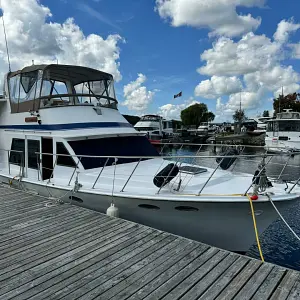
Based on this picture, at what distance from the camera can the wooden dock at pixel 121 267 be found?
3.28 meters

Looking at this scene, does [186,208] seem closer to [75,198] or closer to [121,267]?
[121,267]

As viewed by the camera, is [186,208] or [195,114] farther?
[195,114]

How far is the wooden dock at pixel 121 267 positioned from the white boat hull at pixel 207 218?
1.60 feet

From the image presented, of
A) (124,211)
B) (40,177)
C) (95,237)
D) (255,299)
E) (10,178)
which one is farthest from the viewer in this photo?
(10,178)

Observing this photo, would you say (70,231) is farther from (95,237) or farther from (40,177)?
(40,177)

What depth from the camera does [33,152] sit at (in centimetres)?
766

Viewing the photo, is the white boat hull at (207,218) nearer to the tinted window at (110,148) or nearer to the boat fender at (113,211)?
the boat fender at (113,211)

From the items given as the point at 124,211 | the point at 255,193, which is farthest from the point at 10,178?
the point at 255,193

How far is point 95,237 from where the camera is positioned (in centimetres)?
476

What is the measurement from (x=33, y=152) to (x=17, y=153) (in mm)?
907

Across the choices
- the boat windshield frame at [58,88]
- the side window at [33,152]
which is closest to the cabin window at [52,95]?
the boat windshield frame at [58,88]

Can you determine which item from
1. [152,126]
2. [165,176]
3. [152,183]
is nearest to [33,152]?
[152,183]

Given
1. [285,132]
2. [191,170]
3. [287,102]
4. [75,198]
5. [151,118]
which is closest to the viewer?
[75,198]

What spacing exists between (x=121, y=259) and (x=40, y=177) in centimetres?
421
